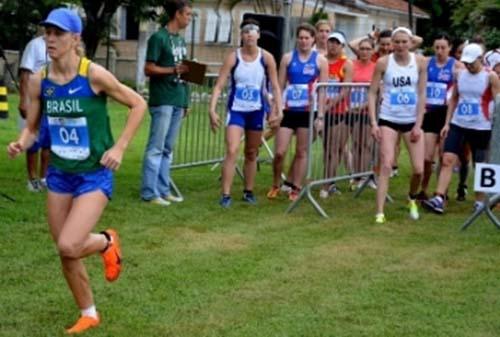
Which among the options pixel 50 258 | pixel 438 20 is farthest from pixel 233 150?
pixel 438 20

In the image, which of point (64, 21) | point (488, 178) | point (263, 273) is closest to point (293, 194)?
point (488, 178)

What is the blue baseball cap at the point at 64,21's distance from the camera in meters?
6.12

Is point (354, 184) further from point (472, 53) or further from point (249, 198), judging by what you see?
point (472, 53)

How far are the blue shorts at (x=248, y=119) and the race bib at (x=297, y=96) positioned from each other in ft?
1.69

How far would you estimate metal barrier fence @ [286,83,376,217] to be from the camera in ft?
37.6

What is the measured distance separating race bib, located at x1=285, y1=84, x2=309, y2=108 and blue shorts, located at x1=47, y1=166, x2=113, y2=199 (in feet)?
18.2

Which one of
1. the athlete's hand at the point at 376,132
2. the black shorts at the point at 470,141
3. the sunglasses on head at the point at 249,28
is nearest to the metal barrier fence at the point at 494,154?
the black shorts at the point at 470,141

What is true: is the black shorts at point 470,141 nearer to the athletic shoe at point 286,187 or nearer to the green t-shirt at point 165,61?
the athletic shoe at point 286,187

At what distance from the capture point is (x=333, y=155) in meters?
12.1

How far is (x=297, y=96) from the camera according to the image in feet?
38.8

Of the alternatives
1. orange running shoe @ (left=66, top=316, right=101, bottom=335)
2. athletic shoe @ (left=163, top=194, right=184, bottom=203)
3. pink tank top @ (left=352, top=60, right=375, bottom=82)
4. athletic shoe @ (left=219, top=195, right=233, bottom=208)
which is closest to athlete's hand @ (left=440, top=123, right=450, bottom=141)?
pink tank top @ (left=352, top=60, right=375, bottom=82)

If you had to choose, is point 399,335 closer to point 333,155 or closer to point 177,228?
point 177,228

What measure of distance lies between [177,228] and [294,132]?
8.21 ft

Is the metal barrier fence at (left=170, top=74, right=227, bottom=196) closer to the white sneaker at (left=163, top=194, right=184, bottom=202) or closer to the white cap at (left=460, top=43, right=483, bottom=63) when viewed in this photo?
the white sneaker at (left=163, top=194, right=184, bottom=202)
